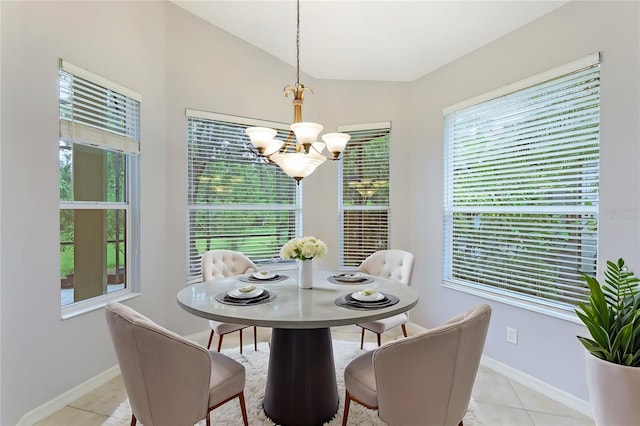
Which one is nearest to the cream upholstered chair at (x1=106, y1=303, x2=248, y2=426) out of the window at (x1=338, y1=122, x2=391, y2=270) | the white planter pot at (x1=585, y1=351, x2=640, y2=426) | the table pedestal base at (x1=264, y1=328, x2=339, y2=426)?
the table pedestal base at (x1=264, y1=328, x2=339, y2=426)

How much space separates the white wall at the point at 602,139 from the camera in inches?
81.7

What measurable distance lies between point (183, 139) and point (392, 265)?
2.33 m

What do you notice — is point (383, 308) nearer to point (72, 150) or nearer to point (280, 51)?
point (72, 150)

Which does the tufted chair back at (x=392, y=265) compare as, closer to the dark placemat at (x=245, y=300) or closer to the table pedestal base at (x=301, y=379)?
the table pedestal base at (x=301, y=379)

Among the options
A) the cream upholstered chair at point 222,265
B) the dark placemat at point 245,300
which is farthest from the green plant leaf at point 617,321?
the cream upholstered chair at point 222,265

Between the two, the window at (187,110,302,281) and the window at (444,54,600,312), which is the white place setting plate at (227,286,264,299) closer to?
the window at (187,110,302,281)

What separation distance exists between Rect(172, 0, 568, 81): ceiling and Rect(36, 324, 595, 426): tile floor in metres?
2.82

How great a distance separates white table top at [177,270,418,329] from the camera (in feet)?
5.25

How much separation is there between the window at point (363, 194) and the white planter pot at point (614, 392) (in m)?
2.28

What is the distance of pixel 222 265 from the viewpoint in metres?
3.03

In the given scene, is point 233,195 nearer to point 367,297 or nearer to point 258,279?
point 258,279

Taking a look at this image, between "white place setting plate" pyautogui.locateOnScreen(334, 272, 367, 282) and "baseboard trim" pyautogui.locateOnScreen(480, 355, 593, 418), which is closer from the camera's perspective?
"baseboard trim" pyautogui.locateOnScreen(480, 355, 593, 418)

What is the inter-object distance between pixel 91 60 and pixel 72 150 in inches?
26.9

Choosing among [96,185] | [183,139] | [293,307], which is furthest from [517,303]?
[96,185]
